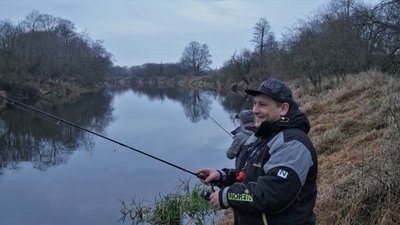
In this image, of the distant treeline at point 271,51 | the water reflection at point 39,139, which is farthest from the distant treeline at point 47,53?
the water reflection at point 39,139

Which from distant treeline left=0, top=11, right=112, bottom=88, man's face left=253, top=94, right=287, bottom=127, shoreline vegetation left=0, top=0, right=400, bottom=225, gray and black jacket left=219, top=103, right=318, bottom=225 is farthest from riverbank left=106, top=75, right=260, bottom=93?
gray and black jacket left=219, top=103, right=318, bottom=225

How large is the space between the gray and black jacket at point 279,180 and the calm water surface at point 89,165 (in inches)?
262

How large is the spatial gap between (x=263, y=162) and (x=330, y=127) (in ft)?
30.4

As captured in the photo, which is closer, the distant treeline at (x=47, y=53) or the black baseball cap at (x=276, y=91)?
the black baseball cap at (x=276, y=91)

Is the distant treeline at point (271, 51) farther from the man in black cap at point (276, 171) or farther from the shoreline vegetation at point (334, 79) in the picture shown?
the man in black cap at point (276, 171)

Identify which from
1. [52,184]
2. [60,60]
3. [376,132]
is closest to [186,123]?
[52,184]

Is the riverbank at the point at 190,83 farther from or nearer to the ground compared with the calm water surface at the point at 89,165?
farther from the ground

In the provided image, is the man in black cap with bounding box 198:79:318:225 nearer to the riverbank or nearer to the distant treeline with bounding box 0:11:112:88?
the distant treeline with bounding box 0:11:112:88

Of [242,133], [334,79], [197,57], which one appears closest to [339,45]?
[334,79]

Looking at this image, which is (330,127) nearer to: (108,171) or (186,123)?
(108,171)

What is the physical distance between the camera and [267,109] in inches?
106

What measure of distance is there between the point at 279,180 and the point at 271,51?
40.1m

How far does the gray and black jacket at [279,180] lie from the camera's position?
2412 mm

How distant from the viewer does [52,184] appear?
461 inches
